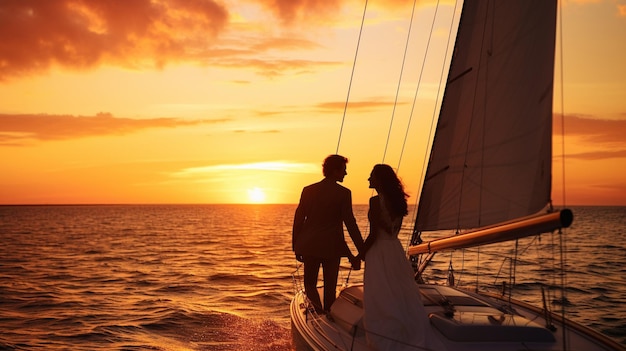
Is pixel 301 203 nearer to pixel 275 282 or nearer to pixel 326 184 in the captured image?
pixel 326 184

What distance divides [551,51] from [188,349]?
10.1 meters

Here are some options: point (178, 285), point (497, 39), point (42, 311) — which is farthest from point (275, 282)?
point (497, 39)

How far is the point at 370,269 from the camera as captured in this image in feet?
28.1

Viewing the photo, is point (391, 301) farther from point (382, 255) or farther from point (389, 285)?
point (382, 255)

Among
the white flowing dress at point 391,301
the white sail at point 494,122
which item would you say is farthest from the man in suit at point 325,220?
the white flowing dress at point 391,301

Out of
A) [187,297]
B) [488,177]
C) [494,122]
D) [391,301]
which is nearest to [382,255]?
[391,301]

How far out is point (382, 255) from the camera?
8578mm

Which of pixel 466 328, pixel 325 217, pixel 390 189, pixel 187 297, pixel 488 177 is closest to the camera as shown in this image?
pixel 466 328

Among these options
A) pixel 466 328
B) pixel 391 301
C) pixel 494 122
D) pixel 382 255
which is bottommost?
pixel 466 328

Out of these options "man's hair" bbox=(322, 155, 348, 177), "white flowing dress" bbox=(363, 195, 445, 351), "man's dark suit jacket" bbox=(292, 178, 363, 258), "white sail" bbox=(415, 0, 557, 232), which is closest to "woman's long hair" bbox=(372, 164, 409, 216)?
"white flowing dress" bbox=(363, 195, 445, 351)

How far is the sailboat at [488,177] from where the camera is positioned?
8125 mm

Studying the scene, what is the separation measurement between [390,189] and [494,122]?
1826 millimetres

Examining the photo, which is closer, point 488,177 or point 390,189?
point 390,189

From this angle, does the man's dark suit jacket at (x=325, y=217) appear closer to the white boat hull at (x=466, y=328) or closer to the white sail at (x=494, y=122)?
the white boat hull at (x=466, y=328)
